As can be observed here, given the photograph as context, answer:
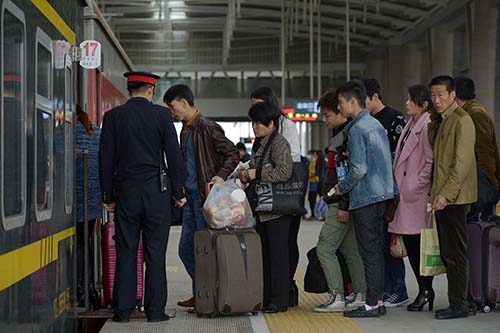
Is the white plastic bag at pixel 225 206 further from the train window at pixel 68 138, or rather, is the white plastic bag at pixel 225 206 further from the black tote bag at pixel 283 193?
Answer: the train window at pixel 68 138

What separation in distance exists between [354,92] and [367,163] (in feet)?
1.80

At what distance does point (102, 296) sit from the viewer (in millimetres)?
8234

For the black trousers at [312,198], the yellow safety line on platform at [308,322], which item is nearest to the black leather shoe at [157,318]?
the yellow safety line on platform at [308,322]

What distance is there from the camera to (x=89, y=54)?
23.3 feet

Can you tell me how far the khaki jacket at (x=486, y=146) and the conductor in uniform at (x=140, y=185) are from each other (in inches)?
90.5

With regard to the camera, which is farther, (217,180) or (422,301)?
(422,301)

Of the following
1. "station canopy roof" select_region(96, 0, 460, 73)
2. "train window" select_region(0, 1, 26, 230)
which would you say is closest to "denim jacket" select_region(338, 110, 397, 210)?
"train window" select_region(0, 1, 26, 230)

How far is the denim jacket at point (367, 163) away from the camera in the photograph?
24.8 feet

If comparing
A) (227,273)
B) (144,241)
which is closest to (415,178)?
(227,273)

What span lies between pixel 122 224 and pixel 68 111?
1125 millimetres

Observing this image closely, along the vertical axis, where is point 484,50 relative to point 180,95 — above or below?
above

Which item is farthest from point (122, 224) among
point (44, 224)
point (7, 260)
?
point (7, 260)

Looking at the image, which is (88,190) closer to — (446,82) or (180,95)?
(180,95)

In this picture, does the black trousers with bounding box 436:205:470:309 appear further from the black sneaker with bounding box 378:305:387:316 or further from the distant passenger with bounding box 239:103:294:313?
the distant passenger with bounding box 239:103:294:313
